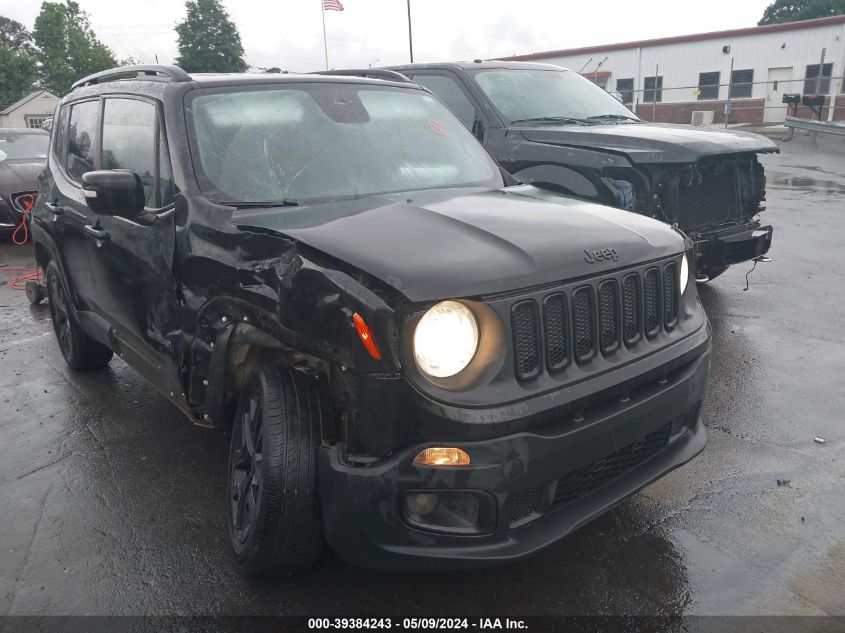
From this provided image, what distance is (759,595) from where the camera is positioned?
2604mm

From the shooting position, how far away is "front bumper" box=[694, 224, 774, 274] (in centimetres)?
560

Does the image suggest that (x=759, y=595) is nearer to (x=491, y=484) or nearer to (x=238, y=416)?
(x=491, y=484)

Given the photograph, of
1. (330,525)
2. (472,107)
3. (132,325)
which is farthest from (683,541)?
(472,107)

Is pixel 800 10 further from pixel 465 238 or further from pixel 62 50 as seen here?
pixel 465 238

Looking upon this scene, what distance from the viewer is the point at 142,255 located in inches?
132

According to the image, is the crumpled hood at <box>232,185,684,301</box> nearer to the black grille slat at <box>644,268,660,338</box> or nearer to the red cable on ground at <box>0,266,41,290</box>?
the black grille slat at <box>644,268,660,338</box>

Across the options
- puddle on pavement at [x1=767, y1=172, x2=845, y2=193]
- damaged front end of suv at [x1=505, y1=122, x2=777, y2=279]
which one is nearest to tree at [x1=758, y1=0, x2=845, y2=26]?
puddle on pavement at [x1=767, y1=172, x2=845, y2=193]

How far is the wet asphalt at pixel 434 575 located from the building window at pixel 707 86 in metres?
35.0

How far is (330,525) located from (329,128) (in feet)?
6.49

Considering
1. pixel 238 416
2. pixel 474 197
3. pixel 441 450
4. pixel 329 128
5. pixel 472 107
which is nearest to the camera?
pixel 441 450

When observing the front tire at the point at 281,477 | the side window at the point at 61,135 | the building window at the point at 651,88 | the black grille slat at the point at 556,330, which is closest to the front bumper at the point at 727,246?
the black grille slat at the point at 556,330

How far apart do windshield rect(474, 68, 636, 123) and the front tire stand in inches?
183

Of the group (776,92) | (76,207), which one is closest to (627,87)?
(776,92)

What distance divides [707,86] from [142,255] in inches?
1486
